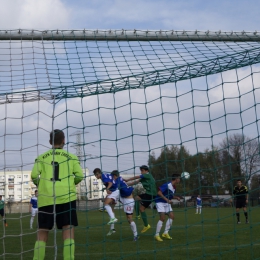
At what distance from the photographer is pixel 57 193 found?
5.16 meters

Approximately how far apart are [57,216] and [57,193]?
9.8 inches

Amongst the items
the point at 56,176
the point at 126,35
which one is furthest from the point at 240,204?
the point at 56,176

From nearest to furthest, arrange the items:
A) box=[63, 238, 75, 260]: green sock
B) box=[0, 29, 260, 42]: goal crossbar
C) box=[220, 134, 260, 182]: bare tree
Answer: box=[63, 238, 75, 260]: green sock
box=[220, 134, 260, 182]: bare tree
box=[0, 29, 260, 42]: goal crossbar

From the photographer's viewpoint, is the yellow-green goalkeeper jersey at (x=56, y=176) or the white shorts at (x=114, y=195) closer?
the yellow-green goalkeeper jersey at (x=56, y=176)

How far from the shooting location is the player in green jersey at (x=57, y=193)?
515 centimetres

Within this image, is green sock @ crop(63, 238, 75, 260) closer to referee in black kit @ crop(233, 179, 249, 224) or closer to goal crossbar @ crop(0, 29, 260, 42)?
goal crossbar @ crop(0, 29, 260, 42)

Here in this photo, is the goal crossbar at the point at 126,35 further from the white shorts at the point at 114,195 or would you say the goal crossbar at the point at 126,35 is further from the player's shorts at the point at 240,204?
the player's shorts at the point at 240,204

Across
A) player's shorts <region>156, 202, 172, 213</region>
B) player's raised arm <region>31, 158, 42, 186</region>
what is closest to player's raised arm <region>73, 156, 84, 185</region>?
player's raised arm <region>31, 158, 42, 186</region>

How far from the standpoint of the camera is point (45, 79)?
6.20 m

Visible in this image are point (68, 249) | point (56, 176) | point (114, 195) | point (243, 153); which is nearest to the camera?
point (68, 249)

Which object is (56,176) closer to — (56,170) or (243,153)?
(56,170)

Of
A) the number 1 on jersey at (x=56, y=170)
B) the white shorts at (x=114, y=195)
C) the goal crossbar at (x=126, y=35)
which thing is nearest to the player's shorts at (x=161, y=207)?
the white shorts at (x=114, y=195)

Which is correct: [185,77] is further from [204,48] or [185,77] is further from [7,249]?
[7,249]

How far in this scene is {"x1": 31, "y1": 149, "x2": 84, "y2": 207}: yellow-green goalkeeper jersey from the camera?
516cm
